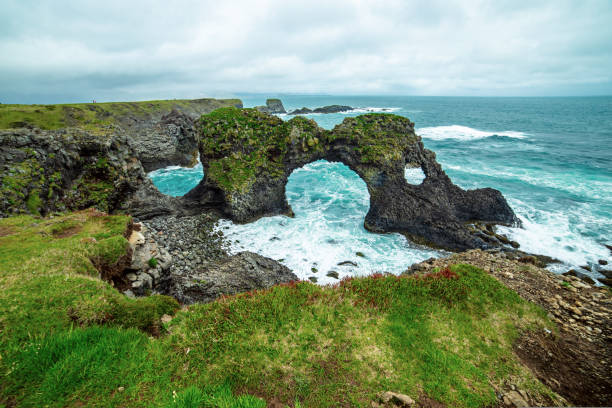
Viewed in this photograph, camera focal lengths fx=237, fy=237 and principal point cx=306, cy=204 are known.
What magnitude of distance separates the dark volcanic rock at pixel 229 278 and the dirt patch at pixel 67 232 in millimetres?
6081

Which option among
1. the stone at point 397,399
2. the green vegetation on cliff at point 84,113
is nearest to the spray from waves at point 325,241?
the stone at point 397,399

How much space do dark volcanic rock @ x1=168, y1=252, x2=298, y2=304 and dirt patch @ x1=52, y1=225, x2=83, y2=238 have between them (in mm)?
6081

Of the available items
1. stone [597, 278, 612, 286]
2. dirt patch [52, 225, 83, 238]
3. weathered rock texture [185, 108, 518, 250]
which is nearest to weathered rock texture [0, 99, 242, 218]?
weathered rock texture [185, 108, 518, 250]

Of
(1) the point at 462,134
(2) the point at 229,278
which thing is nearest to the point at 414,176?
(2) the point at 229,278

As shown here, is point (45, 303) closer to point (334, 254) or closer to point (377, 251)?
point (334, 254)

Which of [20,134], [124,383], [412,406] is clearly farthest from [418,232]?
[20,134]

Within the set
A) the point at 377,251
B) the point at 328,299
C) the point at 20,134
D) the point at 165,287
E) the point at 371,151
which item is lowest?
the point at 377,251

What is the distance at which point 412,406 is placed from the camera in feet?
20.2

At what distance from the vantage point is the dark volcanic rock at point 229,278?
17016mm

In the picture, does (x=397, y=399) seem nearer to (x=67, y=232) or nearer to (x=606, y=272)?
(x=67, y=232)

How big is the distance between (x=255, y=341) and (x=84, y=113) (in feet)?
317

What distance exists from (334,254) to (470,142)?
238ft

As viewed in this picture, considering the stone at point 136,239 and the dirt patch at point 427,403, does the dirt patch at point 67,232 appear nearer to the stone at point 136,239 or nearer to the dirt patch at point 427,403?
the stone at point 136,239

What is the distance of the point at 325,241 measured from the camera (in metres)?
27.3
